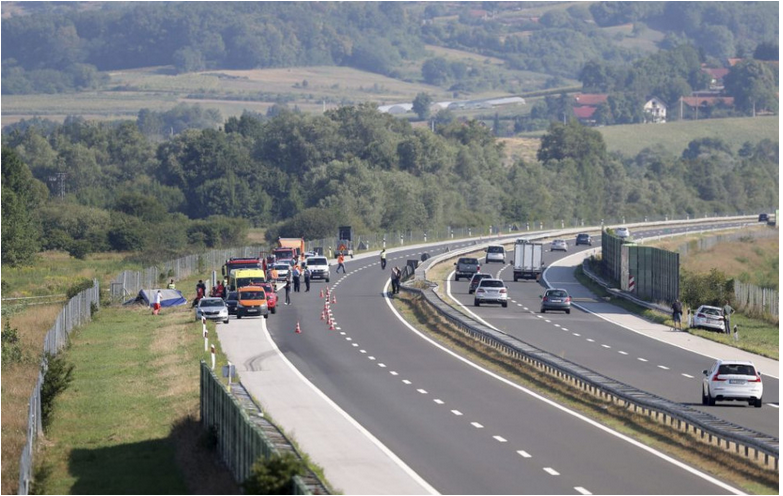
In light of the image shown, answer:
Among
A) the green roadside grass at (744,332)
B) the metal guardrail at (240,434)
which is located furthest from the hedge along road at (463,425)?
the green roadside grass at (744,332)

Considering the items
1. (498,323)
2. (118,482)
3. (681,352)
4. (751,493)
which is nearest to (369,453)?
(118,482)

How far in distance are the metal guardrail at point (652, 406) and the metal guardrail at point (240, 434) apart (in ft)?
31.3

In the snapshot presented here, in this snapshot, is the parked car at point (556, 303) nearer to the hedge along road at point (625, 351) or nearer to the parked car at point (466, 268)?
the hedge along road at point (625, 351)

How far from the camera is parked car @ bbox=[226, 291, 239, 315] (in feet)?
214

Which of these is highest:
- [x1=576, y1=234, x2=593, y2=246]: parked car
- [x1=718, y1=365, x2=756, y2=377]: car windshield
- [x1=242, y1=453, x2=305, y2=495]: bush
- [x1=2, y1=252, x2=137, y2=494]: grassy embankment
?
[x1=242, y1=453, x2=305, y2=495]: bush

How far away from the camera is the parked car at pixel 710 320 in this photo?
205 feet

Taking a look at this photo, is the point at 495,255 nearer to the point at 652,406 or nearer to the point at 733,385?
the point at 733,385

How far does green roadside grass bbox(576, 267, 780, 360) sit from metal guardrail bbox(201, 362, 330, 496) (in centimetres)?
2733

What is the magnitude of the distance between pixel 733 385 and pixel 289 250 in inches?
2285

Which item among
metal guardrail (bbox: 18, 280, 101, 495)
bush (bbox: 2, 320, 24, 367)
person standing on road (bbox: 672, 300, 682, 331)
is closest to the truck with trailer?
person standing on road (bbox: 672, 300, 682, 331)

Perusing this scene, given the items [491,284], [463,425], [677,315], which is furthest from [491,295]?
[463,425]

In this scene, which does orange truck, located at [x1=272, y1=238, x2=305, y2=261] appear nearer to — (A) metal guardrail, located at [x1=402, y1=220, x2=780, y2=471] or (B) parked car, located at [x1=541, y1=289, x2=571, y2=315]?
(B) parked car, located at [x1=541, y1=289, x2=571, y2=315]

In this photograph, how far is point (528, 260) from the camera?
91.4m

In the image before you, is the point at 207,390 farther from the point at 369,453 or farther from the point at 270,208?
the point at 270,208
